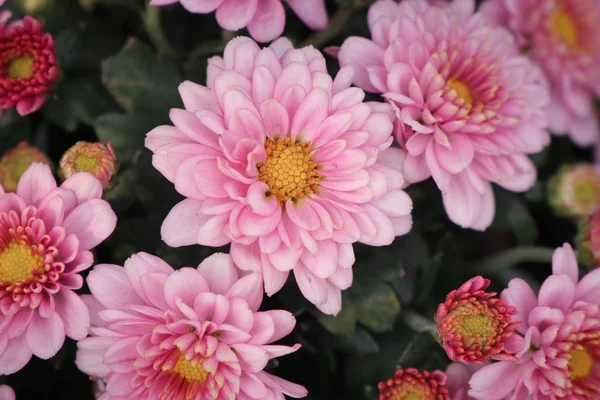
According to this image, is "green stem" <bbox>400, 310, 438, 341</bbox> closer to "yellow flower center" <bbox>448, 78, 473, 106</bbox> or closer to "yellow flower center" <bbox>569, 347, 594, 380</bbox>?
"yellow flower center" <bbox>569, 347, 594, 380</bbox>

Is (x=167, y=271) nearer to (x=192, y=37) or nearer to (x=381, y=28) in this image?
(x=381, y=28)

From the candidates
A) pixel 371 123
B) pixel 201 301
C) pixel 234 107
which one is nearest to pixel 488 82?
pixel 371 123

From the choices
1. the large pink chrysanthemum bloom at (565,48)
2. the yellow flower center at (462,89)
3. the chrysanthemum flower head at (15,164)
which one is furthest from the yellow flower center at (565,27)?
the chrysanthemum flower head at (15,164)

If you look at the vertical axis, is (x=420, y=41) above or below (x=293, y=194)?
above

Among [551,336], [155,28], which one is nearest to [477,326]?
[551,336]

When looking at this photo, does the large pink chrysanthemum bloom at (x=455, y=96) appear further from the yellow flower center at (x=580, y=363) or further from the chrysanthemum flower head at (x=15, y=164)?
the chrysanthemum flower head at (x=15, y=164)
